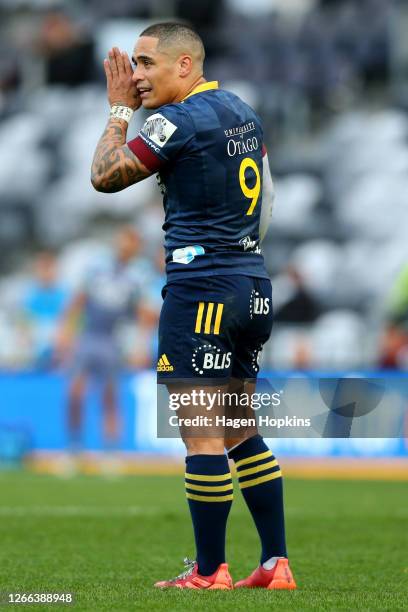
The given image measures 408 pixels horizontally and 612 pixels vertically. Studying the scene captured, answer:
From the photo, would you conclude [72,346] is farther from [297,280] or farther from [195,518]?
[195,518]

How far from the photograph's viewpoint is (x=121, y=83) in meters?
4.63

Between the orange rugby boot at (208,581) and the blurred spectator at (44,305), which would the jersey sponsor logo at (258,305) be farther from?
the blurred spectator at (44,305)

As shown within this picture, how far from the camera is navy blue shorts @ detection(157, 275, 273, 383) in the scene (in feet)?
14.4

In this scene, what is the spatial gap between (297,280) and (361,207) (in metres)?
3.27

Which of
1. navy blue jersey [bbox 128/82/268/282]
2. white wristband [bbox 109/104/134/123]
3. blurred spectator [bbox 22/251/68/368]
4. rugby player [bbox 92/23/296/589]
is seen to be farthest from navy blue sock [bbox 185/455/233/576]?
blurred spectator [bbox 22/251/68/368]

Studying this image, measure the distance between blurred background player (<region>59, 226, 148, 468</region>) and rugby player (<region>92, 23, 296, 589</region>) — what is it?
24.9 ft

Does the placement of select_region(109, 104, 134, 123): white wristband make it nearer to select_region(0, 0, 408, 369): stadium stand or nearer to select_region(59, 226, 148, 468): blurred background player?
select_region(59, 226, 148, 468): blurred background player

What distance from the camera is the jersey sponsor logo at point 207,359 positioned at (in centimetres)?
438

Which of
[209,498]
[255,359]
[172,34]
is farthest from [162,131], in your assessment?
[209,498]

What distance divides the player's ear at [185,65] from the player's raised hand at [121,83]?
0.18 m

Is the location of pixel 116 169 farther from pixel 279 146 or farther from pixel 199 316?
pixel 279 146

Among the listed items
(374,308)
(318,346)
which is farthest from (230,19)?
(318,346)

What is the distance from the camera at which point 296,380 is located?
527cm

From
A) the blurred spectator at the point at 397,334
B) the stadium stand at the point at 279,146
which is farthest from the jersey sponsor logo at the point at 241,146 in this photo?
the stadium stand at the point at 279,146
